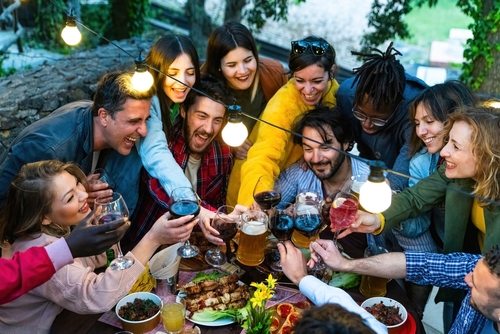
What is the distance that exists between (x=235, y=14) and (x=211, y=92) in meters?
4.63

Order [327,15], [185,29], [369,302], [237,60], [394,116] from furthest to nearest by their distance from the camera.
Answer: [327,15] → [185,29] → [237,60] → [394,116] → [369,302]

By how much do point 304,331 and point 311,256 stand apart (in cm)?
102

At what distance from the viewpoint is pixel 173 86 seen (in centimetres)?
355

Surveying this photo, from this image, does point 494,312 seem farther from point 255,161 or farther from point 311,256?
point 255,161

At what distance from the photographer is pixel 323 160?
11.5 feet

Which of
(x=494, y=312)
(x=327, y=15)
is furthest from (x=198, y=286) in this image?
(x=327, y=15)

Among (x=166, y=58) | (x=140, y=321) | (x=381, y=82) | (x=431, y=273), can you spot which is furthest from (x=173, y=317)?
(x=381, y=82)

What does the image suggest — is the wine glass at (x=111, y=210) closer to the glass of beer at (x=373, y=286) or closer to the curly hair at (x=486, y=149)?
the glass of beer at (x=373, y=286)

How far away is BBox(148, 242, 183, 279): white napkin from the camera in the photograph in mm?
2717

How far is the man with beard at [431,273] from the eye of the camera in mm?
2303

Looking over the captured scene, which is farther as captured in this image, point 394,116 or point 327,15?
point 327,15

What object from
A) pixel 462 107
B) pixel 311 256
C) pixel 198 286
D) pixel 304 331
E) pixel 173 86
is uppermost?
pixel 462 107

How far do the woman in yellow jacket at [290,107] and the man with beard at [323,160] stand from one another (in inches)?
3.9

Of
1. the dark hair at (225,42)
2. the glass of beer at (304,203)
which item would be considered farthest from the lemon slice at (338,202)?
the dark hair at (225,42)
